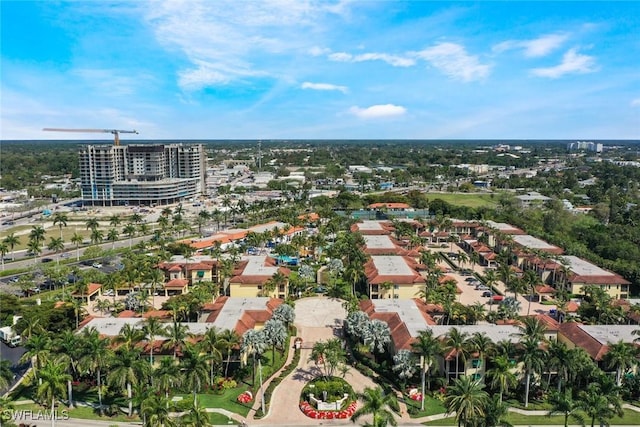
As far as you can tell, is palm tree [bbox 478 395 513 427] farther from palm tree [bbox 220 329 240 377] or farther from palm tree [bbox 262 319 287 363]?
palm tree [bbox 220 329 240 377]

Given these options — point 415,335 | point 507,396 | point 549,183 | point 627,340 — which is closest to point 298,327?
point 415,335

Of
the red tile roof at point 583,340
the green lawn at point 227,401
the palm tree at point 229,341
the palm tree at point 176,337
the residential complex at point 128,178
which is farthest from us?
the residential complex at point 128,178

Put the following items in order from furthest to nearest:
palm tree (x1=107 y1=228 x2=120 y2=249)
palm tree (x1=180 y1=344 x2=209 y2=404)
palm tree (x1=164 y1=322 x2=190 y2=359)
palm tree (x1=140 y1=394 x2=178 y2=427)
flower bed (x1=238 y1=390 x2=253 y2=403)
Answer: palm tree (x1=107 y1=228 x2=120 y2=249)
palm tree (x1=164 y1=322 x2=190 y2=359)
flower bed (x1=238 y1=390 x2=253 y2=403)
palm tree (x1=180 y1=344 x2=209 y2=404)
palm tree (x1=140 y1=394 x2=178 y2=427)

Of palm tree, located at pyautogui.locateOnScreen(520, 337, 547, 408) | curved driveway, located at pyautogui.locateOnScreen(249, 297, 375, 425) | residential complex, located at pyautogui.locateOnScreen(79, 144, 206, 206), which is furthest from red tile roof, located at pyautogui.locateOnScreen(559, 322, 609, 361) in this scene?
residential complex, located at pyautogui.locateOnScreen(79, 144, 206, 206)

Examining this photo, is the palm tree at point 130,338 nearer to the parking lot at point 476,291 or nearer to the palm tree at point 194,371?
the palm tree at point 194,371

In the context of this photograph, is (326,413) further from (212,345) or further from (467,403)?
(467,403)

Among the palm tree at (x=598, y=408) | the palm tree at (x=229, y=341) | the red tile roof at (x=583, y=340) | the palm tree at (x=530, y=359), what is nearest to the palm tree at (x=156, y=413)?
the palm tree at (x=229, y=341)
